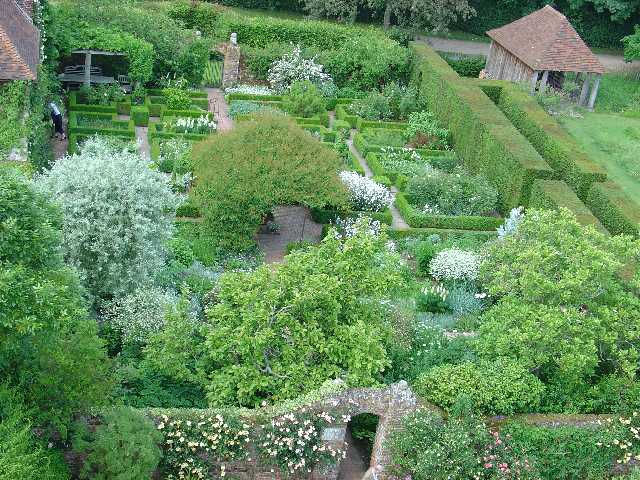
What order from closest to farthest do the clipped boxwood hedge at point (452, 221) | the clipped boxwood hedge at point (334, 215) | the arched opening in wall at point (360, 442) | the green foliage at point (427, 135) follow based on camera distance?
the arched opening in wall at point (360, 442) < the clipped boxwood hedge at point (334, 215) < the clipped boxwood hedge at point (452, 221) < the green foliage at point (427, 135)

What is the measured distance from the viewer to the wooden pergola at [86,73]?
3106 cm

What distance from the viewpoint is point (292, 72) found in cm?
3450

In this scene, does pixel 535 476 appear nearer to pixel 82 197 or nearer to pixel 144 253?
pixel 144 253

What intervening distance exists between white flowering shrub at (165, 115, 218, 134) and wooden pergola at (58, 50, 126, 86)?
4.39 meters

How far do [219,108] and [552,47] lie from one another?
14515mm

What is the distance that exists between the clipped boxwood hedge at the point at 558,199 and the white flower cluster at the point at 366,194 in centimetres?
439

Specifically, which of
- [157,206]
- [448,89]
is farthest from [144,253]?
[448,89]

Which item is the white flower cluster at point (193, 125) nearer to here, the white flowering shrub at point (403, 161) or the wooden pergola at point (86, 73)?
the wooden pergola at point (86, 73)

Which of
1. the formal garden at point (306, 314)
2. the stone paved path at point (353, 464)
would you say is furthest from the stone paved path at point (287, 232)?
the stone paved path at point (353, 464)

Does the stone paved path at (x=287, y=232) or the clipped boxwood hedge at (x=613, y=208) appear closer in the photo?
the clipped boxwood hedge at (x=613, y=208)

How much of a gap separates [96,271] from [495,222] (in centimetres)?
1262

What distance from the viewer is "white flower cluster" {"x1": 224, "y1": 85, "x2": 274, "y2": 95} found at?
111 feet

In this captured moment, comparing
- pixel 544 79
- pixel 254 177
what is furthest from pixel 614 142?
pixel 254 177

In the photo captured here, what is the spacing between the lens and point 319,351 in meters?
15.6
